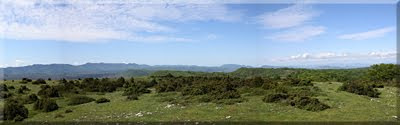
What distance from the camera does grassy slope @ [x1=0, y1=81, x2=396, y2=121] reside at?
1738 cm

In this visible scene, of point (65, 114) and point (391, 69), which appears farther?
point (391, 69)

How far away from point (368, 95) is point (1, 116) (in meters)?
26.0

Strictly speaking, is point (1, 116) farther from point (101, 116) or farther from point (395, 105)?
point (395, 105)

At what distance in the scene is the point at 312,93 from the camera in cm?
2548

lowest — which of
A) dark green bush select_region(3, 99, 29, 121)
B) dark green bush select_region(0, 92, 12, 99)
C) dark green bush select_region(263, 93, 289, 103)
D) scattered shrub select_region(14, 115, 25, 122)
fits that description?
scattered shrub select_region(14, 115, 25, 122)

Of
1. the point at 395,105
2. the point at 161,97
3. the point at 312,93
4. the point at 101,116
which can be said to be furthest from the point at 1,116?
the point at 395,105

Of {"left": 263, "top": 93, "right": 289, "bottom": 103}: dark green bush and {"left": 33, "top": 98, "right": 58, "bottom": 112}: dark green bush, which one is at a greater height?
{"left": 263, "top": 93, "right": 289, "bottom": 103}: dark green bush

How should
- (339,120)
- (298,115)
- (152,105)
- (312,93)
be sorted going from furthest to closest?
(312,93)
(152,105)
(298,115)
(339,120)

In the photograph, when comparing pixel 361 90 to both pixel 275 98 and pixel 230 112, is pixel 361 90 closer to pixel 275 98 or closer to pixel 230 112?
pixel 275 98

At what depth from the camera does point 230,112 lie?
1873 centimetres

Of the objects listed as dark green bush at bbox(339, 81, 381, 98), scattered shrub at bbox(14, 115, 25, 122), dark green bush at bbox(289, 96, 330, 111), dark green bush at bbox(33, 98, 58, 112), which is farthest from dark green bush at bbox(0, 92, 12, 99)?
dark green bush at bbox(339, 81, 381, 98)

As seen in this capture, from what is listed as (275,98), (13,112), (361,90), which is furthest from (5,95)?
(361,90)

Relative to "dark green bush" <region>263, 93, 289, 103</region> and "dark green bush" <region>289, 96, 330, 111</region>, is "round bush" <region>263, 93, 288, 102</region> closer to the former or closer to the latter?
"dark green bush" <region>263, 93, 289, 103</region>

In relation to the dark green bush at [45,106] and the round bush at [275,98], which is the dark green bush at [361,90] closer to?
the round bush at [275,98]
